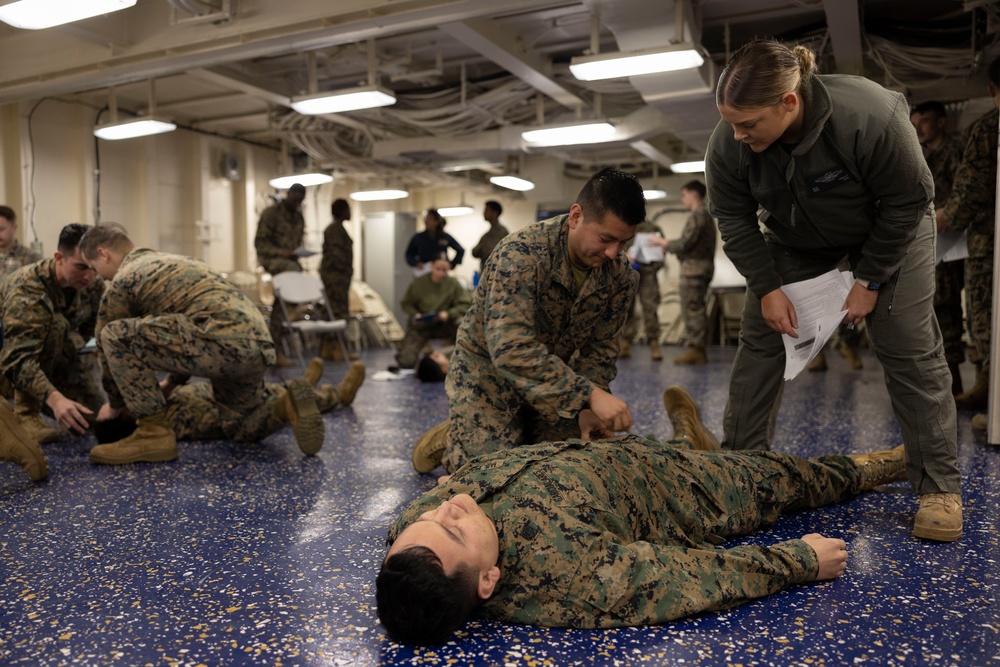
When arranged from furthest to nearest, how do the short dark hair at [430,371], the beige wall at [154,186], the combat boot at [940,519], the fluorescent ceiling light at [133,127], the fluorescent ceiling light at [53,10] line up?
the beige wall at [154,186]
the fluorescent ceiling light at [133,127]
the short dark hair at [430,371]
the fluorescent ceiling light at [53,10]
the combat boot at [940,519]

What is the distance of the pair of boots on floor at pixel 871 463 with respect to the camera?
2.04m

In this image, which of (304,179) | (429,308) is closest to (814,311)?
(429,308)

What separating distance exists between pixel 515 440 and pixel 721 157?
41.1 inches

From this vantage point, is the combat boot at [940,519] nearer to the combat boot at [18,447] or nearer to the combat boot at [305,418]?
the combat boot at [305,418]

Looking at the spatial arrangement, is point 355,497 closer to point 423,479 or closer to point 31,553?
point 423,479

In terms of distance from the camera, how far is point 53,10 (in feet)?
13.1

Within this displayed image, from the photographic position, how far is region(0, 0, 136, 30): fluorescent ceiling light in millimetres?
3871

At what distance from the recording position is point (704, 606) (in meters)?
1.51

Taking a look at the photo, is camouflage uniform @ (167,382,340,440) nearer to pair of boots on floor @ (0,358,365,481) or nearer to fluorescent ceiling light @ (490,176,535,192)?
pair of boots on floor @ (0,358,365,481)

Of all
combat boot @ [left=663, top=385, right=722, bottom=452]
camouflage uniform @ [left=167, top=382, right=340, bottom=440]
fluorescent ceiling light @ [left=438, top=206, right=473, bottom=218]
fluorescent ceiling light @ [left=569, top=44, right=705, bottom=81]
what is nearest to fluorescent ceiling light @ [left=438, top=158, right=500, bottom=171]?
fluorescent ceiling light @ [left=438, top=206, right=473, bottom=218]

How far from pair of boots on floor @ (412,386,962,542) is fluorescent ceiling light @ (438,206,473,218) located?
33.6 feet

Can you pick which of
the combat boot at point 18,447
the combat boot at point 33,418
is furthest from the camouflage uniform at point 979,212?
the combat boot at point 33,418

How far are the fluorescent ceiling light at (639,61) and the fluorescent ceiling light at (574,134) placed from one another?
5.61ft

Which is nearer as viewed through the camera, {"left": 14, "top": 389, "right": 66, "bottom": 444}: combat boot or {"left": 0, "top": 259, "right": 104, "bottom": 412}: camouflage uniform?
{"left": 0, "top": 259, "right": 104, "bottom": 412}: camouflage uniform
